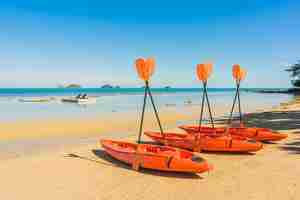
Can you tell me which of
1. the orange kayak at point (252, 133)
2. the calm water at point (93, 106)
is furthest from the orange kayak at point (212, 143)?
the calm water at point (93, 106)

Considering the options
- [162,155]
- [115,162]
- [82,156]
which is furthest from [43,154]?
[162,155]

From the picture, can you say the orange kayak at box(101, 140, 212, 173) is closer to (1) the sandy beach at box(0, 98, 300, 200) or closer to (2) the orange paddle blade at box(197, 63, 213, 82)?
(1) the sandy beach at box(0, 98, 300, 200)

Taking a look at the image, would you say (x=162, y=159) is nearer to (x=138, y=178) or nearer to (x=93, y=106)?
(x=138, y=178)

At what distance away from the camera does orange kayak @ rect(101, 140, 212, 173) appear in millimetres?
7648

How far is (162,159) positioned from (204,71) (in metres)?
5.22

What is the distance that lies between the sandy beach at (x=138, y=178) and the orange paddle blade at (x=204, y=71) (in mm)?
3425

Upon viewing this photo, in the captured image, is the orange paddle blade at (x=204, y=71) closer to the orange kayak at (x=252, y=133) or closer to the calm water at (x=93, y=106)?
the orange kayak at (x=252, y=133)

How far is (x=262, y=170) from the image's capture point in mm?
8211

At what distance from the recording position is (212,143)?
10367 millimetres

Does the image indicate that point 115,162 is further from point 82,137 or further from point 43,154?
point 82,137

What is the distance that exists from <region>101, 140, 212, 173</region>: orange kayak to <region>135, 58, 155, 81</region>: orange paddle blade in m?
2.43

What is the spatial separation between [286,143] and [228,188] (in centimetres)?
610

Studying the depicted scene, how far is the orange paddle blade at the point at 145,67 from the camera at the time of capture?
9.23 metres

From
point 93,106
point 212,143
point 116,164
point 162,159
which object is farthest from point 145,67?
point 93,106
